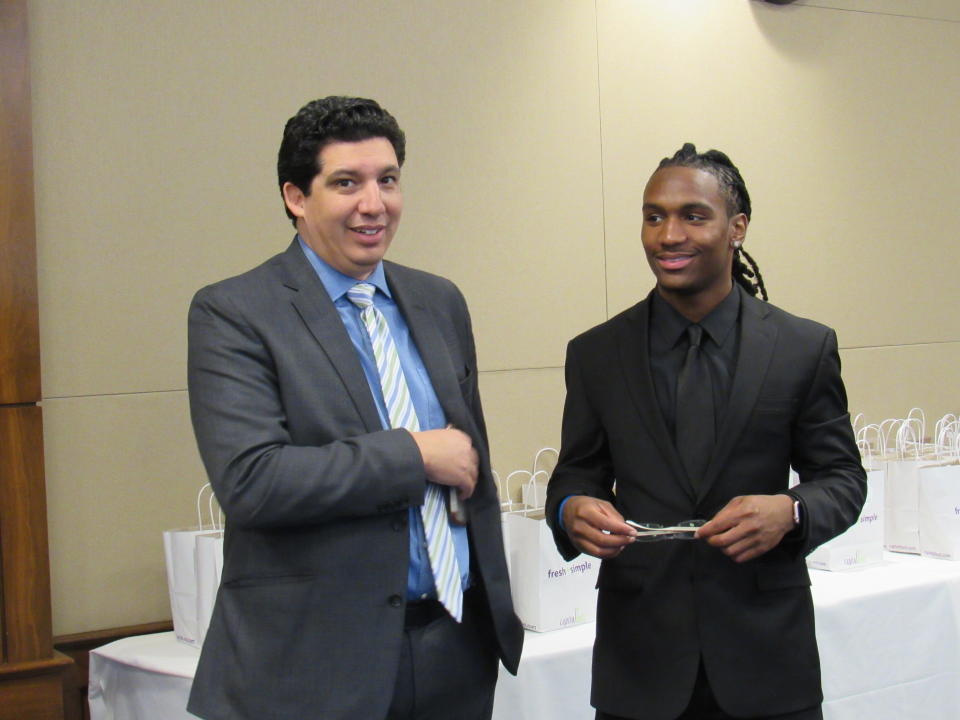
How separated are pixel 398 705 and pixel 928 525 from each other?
2.36m

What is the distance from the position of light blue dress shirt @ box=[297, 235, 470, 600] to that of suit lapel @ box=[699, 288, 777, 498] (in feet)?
1.40

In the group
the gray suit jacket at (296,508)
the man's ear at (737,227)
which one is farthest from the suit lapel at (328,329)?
the man's ear at (737,227)

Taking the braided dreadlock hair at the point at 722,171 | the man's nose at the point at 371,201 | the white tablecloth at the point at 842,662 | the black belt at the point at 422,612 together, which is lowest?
the white tablecloth at the point at 842,662

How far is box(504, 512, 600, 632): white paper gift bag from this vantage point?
8.79 feet

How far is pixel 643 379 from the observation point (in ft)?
5.74

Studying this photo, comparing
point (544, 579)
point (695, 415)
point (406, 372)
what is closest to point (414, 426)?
point (406, 372)

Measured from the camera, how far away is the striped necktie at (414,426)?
1.55m

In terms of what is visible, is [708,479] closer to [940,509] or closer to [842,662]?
[842,662]

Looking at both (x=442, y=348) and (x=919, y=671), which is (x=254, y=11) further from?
(x=919, y=671)

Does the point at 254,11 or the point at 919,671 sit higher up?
the point at 254,11

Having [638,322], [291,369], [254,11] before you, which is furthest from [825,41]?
[291,369]

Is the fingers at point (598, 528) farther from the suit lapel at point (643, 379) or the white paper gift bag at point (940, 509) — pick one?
the white paper gift bag at point (940, 509)

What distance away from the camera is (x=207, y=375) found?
4.94 feet

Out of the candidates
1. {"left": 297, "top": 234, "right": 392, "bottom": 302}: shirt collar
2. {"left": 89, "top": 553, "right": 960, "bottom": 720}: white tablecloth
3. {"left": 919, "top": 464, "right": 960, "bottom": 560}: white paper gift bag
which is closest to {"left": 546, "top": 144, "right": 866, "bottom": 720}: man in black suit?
{"left": 297, "top": 234, "right": 392, "bottom": 302}: shirt collar
